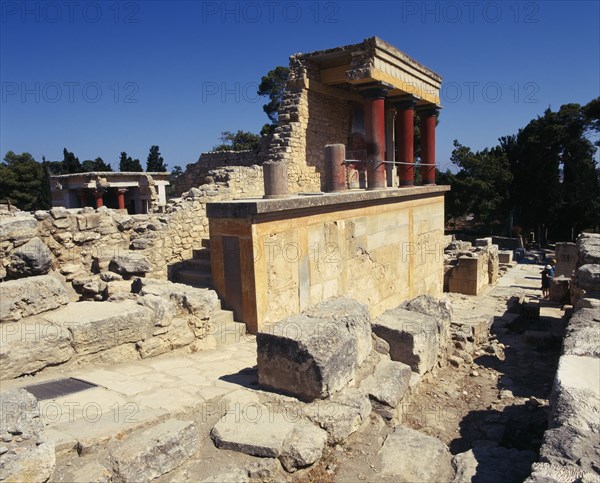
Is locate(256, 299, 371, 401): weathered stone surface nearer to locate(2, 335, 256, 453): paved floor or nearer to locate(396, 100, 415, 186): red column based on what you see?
locate(2, 335, 256, 453): paved floor

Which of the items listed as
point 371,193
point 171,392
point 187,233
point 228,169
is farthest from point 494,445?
point 228,169

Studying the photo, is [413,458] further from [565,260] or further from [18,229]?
[565,260]

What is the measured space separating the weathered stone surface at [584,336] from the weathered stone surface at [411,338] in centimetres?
164

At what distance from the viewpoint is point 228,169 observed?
36.5 ft

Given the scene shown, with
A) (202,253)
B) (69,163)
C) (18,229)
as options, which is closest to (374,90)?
(202,253)

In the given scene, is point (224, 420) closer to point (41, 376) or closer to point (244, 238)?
point (41, 376)

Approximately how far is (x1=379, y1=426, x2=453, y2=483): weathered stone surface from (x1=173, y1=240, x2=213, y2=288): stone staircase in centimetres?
403

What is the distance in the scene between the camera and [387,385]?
4.83 meters

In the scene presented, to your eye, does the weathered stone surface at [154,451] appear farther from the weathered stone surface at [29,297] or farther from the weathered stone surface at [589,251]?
the weathered stone surface at [589,251]

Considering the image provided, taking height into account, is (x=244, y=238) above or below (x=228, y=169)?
below

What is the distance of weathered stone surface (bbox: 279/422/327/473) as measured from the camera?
11.3 feet

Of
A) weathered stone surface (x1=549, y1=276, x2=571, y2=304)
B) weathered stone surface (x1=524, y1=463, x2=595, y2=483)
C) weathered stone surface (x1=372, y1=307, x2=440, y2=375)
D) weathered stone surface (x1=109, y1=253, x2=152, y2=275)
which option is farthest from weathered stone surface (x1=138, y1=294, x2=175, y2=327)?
weathered stone surface (x1=549, y1=276, x2=571, y2=304)

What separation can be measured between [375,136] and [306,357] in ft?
23.9

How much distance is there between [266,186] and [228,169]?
14.0 feet
